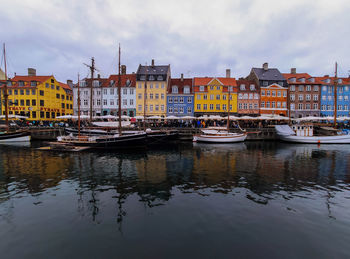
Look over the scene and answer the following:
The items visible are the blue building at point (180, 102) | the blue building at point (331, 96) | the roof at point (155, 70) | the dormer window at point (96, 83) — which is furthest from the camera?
the blue building at point (331, 96)

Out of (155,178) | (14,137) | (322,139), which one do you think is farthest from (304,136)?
(14,137)

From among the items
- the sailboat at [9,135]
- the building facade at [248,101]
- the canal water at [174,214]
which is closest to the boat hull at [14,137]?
the sailboat at [9,135]

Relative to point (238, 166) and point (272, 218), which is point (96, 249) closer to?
point (272, 218)

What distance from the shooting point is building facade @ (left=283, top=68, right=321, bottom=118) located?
57781 millimetres

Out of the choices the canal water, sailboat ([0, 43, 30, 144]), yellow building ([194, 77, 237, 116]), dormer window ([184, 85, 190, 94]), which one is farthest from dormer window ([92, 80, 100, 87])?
the canal water

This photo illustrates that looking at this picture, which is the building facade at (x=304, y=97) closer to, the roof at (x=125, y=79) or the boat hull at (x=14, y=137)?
the roof at (x=125, y=79)

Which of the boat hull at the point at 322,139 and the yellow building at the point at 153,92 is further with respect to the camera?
the yellow building at the point at 153,92

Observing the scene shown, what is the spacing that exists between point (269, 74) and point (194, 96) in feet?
73.0

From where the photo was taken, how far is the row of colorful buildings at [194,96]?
185 feet

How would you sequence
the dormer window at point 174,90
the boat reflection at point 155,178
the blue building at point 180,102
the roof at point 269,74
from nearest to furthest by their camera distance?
the boat reflection at point 155,178 < the blue building at point 180,102 < the dormer window at point 174,90 < the roof at point 269,74

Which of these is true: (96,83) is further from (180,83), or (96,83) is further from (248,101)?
(248,101)

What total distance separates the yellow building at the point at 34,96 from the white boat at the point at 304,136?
59224 mm

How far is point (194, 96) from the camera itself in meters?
56.8

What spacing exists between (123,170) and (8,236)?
31.2 ft
